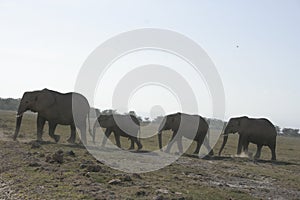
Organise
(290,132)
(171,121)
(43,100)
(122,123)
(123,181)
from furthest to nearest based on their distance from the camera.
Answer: (290,132) < (171,121) < (122,123) < (43,100) < (123,181)

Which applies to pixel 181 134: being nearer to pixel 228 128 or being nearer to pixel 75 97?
pixel 228 128

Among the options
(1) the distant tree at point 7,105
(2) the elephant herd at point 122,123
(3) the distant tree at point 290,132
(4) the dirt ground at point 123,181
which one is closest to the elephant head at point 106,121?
(2) the elephant herd at point 122,123

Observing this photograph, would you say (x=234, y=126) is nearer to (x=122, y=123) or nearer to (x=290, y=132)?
(x=122, y=123)

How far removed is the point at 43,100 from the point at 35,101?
1.73 ft

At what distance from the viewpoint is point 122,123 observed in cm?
3122

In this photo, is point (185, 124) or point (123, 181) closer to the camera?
point (123, 181)

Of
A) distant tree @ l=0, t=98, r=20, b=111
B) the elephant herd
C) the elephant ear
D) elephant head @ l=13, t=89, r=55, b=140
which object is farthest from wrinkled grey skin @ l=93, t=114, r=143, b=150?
distant tree @ l=0, t=98, r=20, b=111

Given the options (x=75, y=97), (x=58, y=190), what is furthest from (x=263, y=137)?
(x=58, y=190)

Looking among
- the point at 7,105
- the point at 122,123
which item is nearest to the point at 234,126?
the point at 122,123

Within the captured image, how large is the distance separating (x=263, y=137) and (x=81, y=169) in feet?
55.5

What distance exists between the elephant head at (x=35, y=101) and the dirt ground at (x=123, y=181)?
6.80 meters

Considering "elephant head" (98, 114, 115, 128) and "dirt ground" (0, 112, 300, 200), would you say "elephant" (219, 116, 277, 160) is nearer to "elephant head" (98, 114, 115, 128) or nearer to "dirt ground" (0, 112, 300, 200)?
"elephant head" (98, 114, 115, 128)

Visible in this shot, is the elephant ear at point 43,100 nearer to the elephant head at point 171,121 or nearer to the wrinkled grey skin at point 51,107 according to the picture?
the wrinkled grey skin at point 51,107

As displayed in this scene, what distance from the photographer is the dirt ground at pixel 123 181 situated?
42.0 feet
